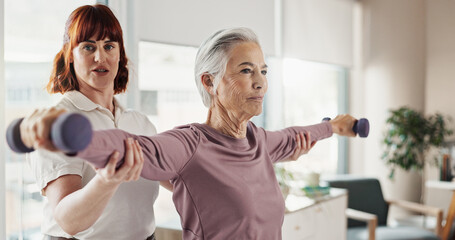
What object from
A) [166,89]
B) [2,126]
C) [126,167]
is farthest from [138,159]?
[166,89]

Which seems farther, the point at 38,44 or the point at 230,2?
the point at 230,2

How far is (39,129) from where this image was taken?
0.65 metres

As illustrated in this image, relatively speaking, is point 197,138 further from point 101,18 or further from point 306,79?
point 306,79

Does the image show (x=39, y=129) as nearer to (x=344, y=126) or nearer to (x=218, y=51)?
(x=218, y=51)

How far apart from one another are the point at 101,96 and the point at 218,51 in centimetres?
39

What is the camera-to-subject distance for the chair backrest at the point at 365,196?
3785 millimetres

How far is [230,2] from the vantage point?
3006mm

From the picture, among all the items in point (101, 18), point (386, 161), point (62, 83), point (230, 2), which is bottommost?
point (386, 161)

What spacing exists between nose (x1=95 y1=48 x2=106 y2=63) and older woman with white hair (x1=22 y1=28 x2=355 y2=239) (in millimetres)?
269

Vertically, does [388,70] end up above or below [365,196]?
above

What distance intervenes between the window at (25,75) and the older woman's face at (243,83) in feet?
3.65

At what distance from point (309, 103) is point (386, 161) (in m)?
1.18

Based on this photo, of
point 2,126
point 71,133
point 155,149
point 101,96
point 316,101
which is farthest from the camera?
point 316,101

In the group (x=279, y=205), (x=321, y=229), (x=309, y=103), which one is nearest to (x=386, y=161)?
(x=309, y=103)
